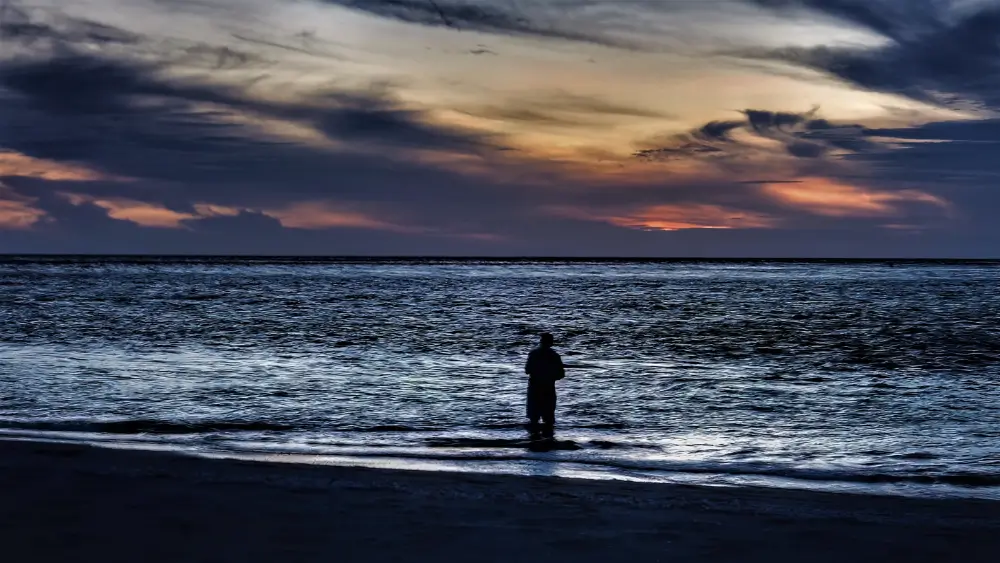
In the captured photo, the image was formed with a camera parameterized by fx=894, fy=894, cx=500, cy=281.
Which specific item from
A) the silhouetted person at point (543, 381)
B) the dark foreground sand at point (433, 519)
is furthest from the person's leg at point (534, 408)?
the dark foreground sand at point (433, 519)

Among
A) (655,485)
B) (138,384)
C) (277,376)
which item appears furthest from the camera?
(277,376)

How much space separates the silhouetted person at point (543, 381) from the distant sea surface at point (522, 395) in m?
0.54

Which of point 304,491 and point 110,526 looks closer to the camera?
point 110,526

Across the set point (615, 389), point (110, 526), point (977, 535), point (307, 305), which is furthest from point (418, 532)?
point (307, 305)

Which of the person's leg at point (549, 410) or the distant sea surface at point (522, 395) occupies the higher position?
the person's leg at point (549, 410)

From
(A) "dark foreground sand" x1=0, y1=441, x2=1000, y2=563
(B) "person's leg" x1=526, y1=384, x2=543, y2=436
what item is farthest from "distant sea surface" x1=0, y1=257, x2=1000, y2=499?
(A) "dark foreground sand" x1=0, y1=441, x2=1000, y2=563

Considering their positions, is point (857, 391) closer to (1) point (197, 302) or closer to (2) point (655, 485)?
(2) point (655, 485)

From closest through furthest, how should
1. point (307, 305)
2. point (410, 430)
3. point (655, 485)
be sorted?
point (655, 485) → point (410, 430) → point (307, 305)

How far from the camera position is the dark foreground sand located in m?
8.46

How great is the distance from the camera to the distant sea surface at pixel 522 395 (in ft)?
46.6

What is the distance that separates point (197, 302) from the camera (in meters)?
65.3

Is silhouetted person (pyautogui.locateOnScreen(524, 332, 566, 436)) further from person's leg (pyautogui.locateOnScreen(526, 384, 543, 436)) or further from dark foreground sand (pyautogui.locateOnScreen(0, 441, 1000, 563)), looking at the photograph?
dark foreground sand (pyautogui.locateOnScreen(0, 441, 1000, 563))

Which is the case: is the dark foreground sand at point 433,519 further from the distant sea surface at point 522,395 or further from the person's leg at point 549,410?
the person's leg at point 549,410

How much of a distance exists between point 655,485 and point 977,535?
12.2 feet
